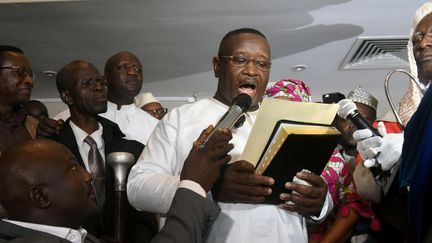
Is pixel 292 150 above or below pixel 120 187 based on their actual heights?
above

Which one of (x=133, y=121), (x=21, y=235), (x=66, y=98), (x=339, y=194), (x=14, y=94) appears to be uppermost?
(x=21, y=235)

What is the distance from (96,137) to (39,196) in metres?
1.04

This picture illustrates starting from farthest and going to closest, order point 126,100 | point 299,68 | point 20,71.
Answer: point 299,68, point 126,100, point 20,71

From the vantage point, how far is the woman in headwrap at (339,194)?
225cm

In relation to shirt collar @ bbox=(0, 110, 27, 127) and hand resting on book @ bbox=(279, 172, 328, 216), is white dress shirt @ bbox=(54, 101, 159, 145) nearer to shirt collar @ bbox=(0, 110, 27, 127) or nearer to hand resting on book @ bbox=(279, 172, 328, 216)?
shirt collar @ bbox=(0, 110, 27, 127)

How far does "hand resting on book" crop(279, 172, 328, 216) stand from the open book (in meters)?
0.03

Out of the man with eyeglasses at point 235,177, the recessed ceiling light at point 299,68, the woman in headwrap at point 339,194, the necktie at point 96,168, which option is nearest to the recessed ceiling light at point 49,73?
the recessed ceiling light at point 299,68

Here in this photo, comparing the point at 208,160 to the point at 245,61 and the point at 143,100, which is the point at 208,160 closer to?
the point at 245,61

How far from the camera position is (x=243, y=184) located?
52.9 inches

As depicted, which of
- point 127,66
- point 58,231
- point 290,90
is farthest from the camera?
point 127,66

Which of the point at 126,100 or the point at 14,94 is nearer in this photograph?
the point at 14,94

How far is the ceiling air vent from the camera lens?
4770 mm

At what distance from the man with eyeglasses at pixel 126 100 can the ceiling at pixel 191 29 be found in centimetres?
98

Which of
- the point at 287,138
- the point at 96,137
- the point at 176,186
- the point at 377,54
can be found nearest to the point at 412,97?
the point at 287,138
